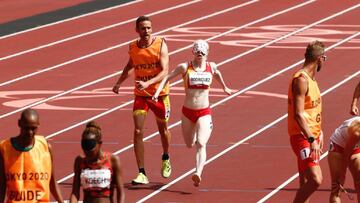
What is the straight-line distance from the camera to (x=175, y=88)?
82.7ft

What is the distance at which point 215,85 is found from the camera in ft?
83.5

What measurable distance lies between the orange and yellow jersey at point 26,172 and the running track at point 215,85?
206 inches

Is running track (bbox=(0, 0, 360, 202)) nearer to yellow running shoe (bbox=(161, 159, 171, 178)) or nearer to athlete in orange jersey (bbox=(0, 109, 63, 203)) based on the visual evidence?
yellow running shoe (bbox=(161, 159, 171, 178))

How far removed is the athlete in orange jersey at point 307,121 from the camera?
13.9 meters

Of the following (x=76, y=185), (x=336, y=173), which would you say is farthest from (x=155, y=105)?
(x=76, y=185)

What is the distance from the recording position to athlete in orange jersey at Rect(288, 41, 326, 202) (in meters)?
13.9

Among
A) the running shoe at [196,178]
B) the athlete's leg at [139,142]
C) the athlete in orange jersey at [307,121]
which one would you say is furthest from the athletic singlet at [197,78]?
the athlete in orange jersey at [307,121]

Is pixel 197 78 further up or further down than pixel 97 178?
further up

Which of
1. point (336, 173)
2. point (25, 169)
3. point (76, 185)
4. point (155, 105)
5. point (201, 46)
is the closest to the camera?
point (25, 169)

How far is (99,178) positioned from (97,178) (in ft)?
0.06

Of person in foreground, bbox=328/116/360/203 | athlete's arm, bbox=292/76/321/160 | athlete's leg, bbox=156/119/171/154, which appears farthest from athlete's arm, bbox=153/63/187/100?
athlete's arm, bbox=292/76/321/160

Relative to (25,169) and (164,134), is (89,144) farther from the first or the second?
(164,134)

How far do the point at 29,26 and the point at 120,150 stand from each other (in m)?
13.2

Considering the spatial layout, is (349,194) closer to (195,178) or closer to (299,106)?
(195,178)
